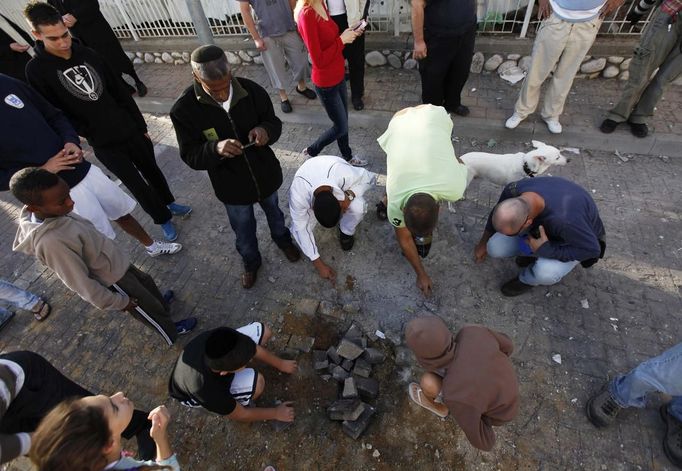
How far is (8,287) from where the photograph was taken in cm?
354

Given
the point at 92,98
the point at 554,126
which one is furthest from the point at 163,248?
the point at 554,126

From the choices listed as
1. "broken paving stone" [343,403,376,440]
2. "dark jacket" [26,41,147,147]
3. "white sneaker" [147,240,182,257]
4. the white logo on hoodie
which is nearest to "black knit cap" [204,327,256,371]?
"broken paving stone" [343,403,376,440]

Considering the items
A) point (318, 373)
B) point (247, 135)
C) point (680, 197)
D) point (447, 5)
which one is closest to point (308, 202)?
point (247, 135)

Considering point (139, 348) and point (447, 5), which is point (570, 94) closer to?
point (447, 5)

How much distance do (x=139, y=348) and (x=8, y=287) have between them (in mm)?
1546

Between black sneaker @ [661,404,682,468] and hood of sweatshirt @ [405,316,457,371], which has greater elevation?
hood of sweatshirt @ [405,316,457,371]

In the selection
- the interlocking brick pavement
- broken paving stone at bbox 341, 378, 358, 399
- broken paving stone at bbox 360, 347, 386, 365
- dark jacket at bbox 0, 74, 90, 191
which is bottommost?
the interlocking brick pavement

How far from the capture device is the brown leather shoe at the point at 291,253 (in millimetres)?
3744

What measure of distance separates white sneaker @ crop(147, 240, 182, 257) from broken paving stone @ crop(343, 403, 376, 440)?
269cm

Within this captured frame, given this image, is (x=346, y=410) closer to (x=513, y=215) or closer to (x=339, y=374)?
(x=339, y=374)

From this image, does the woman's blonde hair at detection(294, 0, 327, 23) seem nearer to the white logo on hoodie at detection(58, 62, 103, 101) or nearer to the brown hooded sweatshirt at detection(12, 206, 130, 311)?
the white logo on hoodie at detection(58, 62, 103, 101)

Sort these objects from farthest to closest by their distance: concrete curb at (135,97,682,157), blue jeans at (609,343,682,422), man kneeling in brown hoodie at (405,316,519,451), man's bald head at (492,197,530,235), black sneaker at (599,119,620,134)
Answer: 1. black sneaker at (599,119,620,134)
2. concrete curb at (135,97,682,157)
3. man's bald head at (492,197,530,235)
4. blue jeans at (609,343,682,422)
5. man kneeling in brown hoodie at (405,316,519,451)

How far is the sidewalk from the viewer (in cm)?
443

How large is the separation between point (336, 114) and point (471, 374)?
10.5ft
